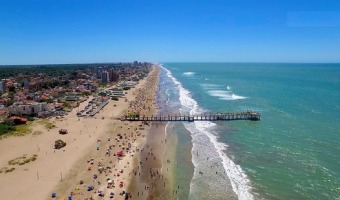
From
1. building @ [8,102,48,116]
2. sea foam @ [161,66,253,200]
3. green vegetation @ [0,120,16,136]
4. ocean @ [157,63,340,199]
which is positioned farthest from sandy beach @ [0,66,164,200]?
sea foam @ [161,66,253,200]

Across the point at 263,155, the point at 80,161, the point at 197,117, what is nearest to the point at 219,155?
the point at 263,155

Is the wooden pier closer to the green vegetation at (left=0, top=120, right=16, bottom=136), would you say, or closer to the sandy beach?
the sandy beach

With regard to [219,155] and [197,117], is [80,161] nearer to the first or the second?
[219,155]

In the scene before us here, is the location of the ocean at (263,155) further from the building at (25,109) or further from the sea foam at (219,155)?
the building at (25,109)

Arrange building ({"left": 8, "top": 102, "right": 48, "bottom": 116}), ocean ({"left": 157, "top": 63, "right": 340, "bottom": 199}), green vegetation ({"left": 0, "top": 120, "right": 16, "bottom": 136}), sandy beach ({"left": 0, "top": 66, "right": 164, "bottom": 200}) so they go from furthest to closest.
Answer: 1. building ({"left": 8, "top": 102, "right": 48, "bottom": 116})
2. green vegetation ({"left": 0, "top": 120, "right": 16, "bottom": 136})
3. sandy beach ({"left": 0, "top": 66, "right": 164, "bottom": 200})
4. ocean ({"left": 157, "top": 63, "right": 340, "bottom": 199})

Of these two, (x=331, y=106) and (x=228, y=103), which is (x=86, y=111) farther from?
(x=331, y=106)

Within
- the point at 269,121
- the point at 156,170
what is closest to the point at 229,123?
the point at 269,121

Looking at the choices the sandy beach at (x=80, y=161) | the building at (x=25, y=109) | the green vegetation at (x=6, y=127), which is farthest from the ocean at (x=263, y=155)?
the green vegetation at (x=6, y=127)

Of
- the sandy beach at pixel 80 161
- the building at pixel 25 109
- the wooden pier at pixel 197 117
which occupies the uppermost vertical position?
the building at pixel 25 109
